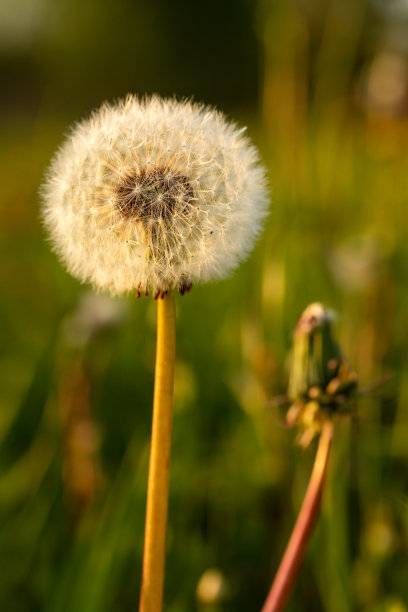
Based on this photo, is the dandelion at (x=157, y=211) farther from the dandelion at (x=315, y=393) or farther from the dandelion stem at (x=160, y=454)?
the dandelion at (x=315, y=393)

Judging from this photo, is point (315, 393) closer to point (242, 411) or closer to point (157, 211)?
point (157, 211)

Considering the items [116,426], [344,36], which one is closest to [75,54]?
[344,36]

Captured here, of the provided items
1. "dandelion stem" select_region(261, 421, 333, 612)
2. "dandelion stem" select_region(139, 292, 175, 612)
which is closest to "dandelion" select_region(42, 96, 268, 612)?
"dandelion stem" select_region(139, 292, 175, 612)

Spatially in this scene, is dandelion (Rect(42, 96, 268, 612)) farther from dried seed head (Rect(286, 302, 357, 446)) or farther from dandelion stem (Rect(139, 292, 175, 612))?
Answer: dried seed head (Rect(286, 302, 357, 446))

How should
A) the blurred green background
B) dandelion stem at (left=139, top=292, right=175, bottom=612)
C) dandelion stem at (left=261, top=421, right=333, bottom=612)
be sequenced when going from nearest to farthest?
1. dandelion stem at (left=139, top=292, right=175, bottom=612)
2. dandelion stem at (left=261, top=421, right=333, bottom=612)
3. the blurred green background

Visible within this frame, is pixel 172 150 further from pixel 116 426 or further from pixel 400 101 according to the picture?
pixel 400 101

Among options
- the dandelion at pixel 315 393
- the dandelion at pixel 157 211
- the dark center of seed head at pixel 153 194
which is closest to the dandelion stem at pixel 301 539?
the dandelion at pixel 315 393
